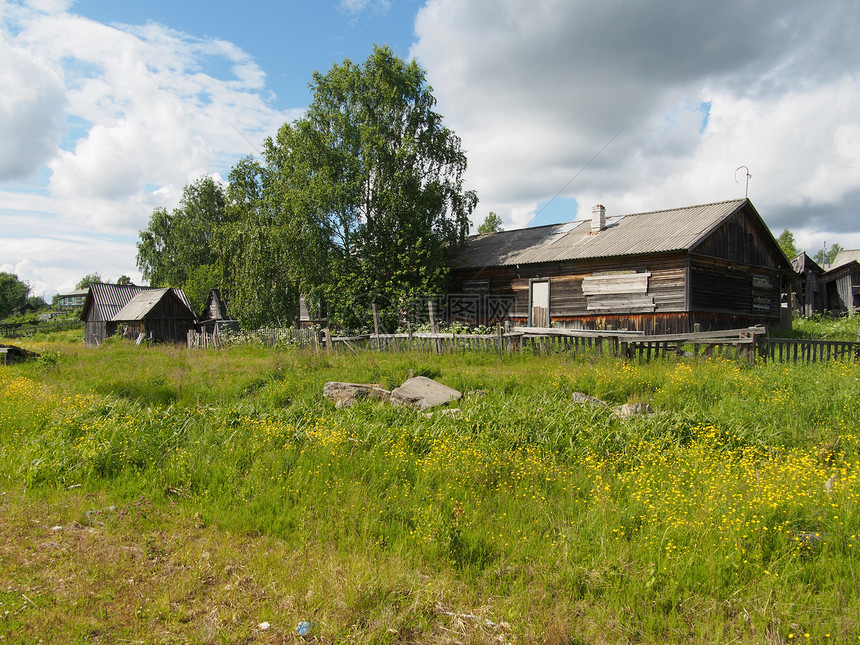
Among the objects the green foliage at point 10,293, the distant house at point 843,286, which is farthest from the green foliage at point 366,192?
the green foliage at point 10,293

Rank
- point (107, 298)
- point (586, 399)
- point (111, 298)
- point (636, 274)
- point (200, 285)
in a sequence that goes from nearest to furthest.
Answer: point (586, 399) < point (636, 274) < point (107, 298) < point (111, 298) < point (200, 285)

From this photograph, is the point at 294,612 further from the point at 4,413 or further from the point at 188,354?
the point at 188,354

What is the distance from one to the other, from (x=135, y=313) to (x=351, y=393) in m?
27.2

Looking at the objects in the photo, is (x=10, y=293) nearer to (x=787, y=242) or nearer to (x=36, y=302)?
(x=36, y=302)

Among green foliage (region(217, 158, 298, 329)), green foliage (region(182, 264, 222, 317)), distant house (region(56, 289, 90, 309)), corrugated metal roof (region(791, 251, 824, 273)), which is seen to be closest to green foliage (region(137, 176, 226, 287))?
green foliage (region(182, 264, 222, 317))

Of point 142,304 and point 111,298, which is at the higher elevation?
point 111,298

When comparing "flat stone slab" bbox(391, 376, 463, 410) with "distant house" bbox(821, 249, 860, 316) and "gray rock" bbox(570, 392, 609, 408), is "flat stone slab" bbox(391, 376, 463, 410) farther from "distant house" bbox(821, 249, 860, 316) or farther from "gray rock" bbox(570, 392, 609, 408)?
"distant house" bbox(821, 249, 860, 316)

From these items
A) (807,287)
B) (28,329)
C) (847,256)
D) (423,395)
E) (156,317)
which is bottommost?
(423,395)

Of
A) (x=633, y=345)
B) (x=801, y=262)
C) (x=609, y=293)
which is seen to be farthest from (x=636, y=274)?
(x=801, y=262)

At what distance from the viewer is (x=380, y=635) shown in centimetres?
334

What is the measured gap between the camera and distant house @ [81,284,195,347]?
30.7 m

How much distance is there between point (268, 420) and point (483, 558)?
4.89m

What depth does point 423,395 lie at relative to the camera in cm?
952

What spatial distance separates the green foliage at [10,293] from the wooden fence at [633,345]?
3263 inches
